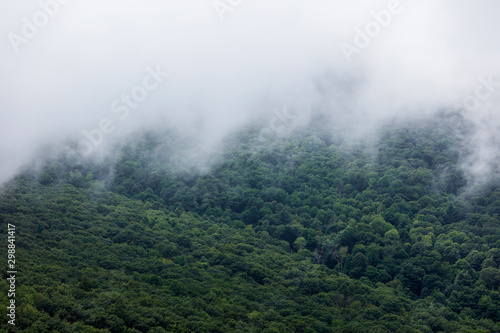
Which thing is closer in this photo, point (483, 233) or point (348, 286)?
point (348, 286)

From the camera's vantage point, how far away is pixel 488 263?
57.4 m

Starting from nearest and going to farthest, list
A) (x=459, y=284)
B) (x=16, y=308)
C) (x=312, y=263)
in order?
(x=16, y=308) < (x=459, y=284) < (x=312, y=263)

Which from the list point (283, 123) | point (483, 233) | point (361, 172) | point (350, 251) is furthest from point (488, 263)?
point (283, 123)

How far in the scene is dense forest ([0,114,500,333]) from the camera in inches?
1734

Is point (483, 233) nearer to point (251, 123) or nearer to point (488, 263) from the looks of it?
point (488, 263)

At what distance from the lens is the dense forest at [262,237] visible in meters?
44.0

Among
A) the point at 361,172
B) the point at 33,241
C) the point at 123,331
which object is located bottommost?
the point at 123,331

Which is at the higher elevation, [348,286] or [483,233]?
[483,233]

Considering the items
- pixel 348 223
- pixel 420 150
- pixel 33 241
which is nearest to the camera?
pixel 33 241

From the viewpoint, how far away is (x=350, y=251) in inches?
2625

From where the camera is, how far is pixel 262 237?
69188 mm

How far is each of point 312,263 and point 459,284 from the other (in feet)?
54.7

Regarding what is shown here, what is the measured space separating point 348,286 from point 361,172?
35.0m

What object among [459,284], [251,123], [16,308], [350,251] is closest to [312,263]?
[350,251]
